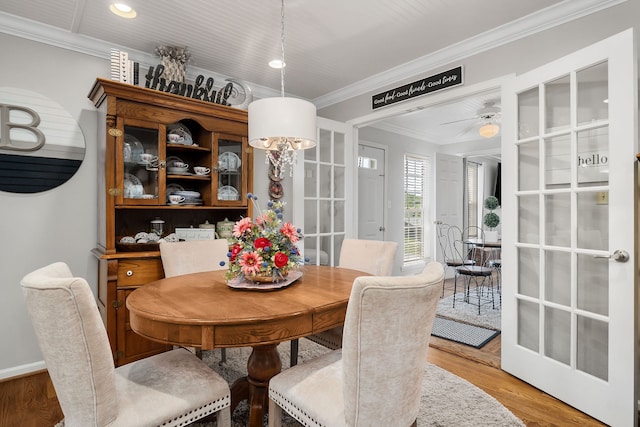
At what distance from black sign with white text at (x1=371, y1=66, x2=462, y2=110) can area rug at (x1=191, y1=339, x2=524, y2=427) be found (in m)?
2.26

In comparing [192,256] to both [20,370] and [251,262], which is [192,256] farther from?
[20,370]

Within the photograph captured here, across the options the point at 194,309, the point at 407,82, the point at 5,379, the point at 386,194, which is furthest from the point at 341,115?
the point at 5,379

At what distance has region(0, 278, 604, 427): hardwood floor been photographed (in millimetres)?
1853

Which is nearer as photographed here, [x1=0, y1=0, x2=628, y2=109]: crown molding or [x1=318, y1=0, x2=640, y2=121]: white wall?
[x1=318, y1=0, x2=640, y2=121]: white wall

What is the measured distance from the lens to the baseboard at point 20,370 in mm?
2314

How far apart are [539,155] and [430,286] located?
1731mm

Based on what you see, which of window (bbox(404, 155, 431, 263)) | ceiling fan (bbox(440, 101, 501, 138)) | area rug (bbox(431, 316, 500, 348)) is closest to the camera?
area rug (bbox(431, 316, 500, 348))

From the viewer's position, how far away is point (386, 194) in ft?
16.7

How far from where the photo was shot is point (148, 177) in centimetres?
254

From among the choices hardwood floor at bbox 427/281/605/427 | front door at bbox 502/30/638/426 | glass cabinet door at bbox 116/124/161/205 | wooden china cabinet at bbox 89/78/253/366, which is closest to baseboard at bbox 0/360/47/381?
wooden china cabinet at bbox 89/78/253/366

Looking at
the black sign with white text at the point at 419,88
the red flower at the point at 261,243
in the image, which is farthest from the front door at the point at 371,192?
the red flower at the point at 261,243

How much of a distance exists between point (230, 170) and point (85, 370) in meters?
2.12

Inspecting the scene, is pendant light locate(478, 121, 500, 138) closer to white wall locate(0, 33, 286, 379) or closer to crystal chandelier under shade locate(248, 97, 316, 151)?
crystal chandelier under shade locate(248, 97, 316, 151)

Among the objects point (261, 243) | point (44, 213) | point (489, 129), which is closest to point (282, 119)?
point (261, 243)
